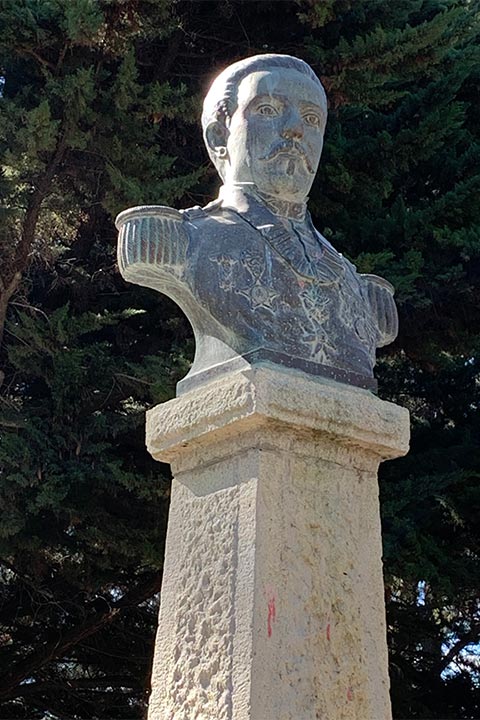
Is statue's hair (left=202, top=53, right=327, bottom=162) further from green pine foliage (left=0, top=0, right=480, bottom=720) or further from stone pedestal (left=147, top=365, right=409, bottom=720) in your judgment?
green pine foliage (left=0, top=0, right=480, bottom=720)

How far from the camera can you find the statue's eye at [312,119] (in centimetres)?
308

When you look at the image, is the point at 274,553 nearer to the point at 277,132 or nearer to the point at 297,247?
the point at 297,247

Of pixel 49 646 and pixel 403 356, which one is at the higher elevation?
pixel 403 356

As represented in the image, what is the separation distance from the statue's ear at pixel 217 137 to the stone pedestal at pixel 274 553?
873mm

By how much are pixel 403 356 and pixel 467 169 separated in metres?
1.52

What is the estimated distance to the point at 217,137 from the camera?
10.5 ft

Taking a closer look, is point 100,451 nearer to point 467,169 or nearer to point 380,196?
point 380,196

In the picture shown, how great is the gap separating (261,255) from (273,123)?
45 centimetres

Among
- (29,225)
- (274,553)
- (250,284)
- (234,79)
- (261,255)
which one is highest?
(29,225)

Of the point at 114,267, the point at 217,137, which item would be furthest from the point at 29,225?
the point at 217,137

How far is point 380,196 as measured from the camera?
21.5 ft

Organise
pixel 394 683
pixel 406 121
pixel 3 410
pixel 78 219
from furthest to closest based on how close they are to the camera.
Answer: pixel 394 683, pixel 406 121, pixel 78 219, pixel 3 410

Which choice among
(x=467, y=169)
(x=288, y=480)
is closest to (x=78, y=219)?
(x=467, y=169)

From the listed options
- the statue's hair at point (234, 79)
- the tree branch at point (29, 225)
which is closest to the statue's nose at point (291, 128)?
the statue's hair at point (234, 79)
